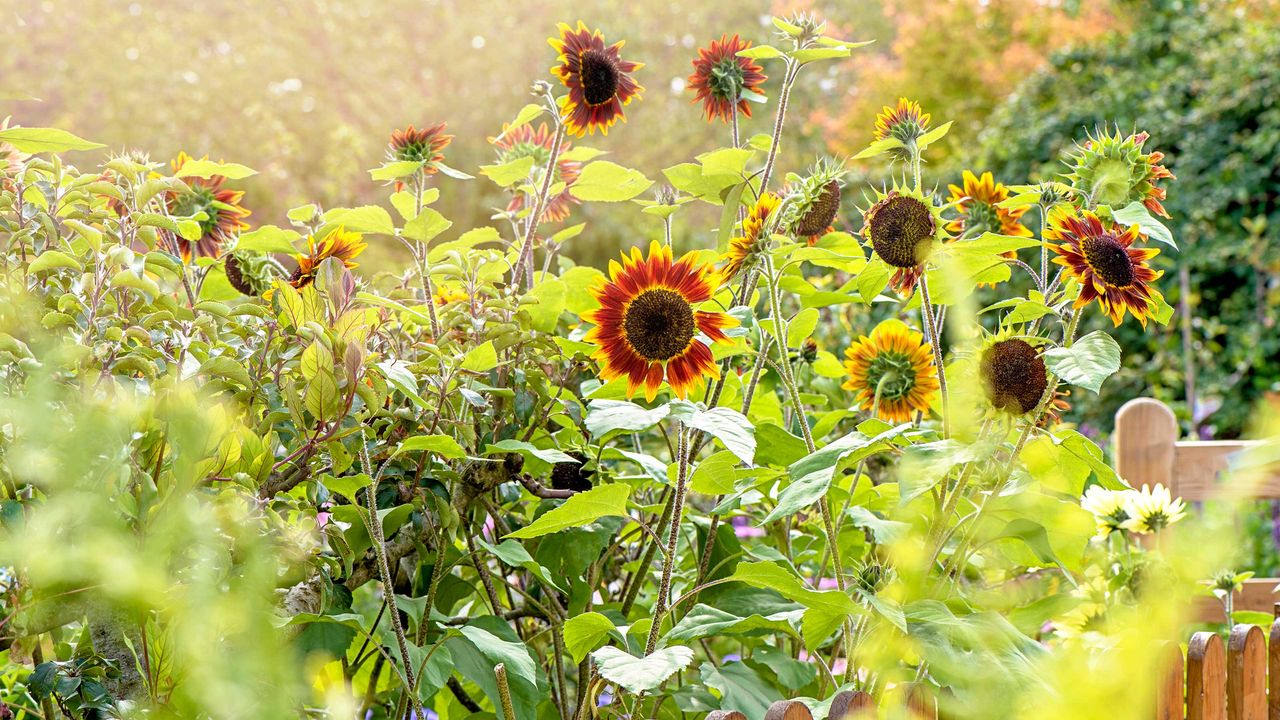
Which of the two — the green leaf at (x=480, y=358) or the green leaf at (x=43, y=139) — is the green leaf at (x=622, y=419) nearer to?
the green leaf at (x=480, y=358)

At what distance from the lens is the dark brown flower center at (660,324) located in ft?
3.67

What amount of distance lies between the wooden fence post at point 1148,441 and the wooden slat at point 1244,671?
1431mm

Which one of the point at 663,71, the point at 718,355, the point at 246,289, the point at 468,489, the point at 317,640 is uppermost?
the point at 663,71

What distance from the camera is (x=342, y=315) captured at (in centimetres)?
96

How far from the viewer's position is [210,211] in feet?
4.68

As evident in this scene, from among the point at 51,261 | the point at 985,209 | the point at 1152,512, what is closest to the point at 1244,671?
the point at 1152,512

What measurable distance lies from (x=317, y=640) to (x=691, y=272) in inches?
20.4

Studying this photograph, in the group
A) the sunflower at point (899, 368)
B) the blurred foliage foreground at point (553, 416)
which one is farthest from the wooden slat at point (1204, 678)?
the sunflower at point (899, 368)

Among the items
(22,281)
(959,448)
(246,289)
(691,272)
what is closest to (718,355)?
(691,272)

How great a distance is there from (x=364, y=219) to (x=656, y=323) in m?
0.40

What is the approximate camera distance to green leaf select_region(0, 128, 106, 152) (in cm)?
97

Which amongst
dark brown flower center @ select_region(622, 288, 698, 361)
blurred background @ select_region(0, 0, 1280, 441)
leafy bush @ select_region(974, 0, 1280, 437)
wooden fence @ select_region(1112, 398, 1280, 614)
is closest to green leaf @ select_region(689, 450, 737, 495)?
dark brown flower center @ select_region(622, 288, 698, 361)

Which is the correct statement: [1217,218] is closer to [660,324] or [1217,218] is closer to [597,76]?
[597,76]

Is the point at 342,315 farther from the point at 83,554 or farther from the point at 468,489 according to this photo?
the point at 83,554
